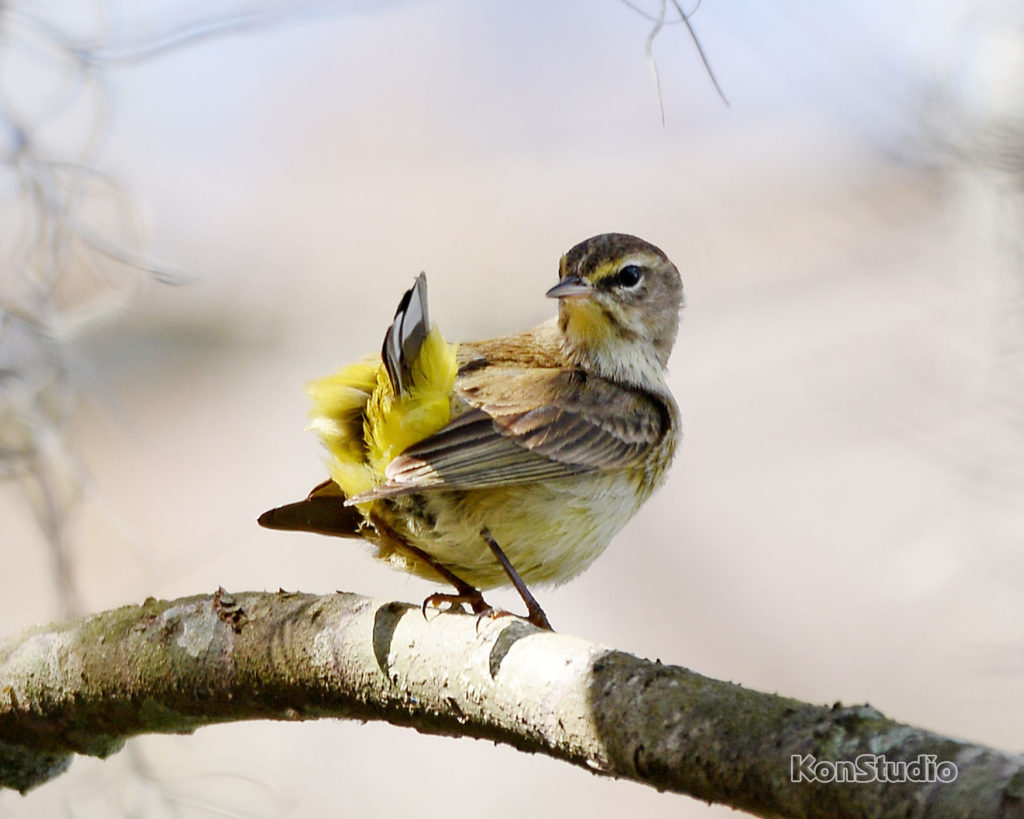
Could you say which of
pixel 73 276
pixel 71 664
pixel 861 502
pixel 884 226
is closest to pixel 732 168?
pixel 884 226

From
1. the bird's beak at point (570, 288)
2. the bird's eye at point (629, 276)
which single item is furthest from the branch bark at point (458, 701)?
the bird's eye at point (629, 276)

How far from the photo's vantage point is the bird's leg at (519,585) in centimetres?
285

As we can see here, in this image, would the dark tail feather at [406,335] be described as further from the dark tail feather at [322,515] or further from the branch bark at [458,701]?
the branch bark at [458,701]

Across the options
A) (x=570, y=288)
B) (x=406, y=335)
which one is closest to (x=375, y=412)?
(x=406, y=335)

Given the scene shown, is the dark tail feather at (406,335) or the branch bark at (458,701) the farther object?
the dark tail feather at (406,335)

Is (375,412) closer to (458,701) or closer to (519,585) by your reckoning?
(519,585)

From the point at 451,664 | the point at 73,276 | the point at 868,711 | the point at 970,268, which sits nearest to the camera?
the point at 868,711

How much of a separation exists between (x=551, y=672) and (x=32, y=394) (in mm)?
2071

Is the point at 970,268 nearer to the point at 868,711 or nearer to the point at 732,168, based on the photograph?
the point at 732,168

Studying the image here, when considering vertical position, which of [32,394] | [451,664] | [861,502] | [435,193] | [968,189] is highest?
[435,193]

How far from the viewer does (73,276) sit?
3729mm

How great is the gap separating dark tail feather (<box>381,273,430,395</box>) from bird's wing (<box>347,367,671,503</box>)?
183 mm

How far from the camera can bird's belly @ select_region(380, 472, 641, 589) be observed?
292 centimetres

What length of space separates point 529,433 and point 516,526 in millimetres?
270
